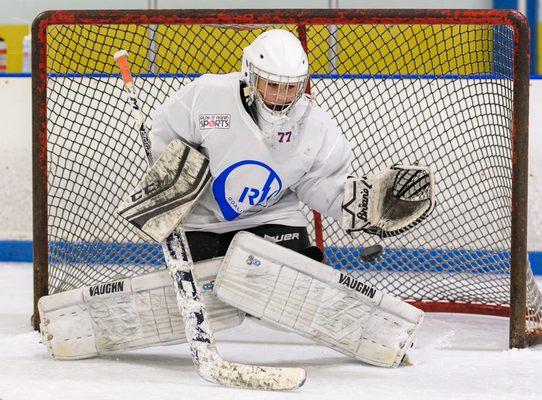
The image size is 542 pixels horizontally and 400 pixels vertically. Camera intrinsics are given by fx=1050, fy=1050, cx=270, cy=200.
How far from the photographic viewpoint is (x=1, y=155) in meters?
4.36

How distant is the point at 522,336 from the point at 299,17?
3.49ft

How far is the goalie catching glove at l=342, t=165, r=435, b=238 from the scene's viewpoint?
2.55 m

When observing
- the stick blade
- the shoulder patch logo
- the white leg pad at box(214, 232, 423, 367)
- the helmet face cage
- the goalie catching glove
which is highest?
the helmet face cage

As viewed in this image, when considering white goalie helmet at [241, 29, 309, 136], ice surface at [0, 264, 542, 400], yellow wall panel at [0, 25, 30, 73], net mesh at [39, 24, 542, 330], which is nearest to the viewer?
ice surface at [0, 264, 542, 400]

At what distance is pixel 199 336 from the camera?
2475 mm

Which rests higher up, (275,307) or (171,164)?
(171,164)

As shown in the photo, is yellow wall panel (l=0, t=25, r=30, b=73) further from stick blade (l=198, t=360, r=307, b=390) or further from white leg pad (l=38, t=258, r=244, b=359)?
stick blade (l=198, t=360, r=307, b=390)

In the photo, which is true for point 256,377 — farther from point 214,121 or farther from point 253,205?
point 214,121

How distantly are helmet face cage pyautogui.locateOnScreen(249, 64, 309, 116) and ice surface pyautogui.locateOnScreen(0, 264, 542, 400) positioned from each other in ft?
2.14

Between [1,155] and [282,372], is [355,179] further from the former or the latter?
[1,155]

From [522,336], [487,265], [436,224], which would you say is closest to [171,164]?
[522,336]

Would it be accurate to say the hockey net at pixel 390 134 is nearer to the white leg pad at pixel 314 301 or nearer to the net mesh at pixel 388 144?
the net mesh at pixel 388 144

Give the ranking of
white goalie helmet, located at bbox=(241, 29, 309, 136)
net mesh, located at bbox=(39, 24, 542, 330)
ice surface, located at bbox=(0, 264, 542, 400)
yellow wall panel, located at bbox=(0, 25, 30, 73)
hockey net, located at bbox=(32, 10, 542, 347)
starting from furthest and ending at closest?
yellow wall panel, located at bbox=(0, 25, 30, 73), net mesh, located at bbox=(39, 24, 542, 330), hockey net, located at bbox=(32, 10, 542, 347), white goalie helmet, located at bbox=(241, 29, 309, 136), ice surface, located at bbox=(0, 264, 542, 400)

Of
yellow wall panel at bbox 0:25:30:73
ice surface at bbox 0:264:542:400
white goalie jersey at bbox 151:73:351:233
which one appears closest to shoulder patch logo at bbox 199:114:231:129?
white goalie jersey at bbox 151:73:351:233
